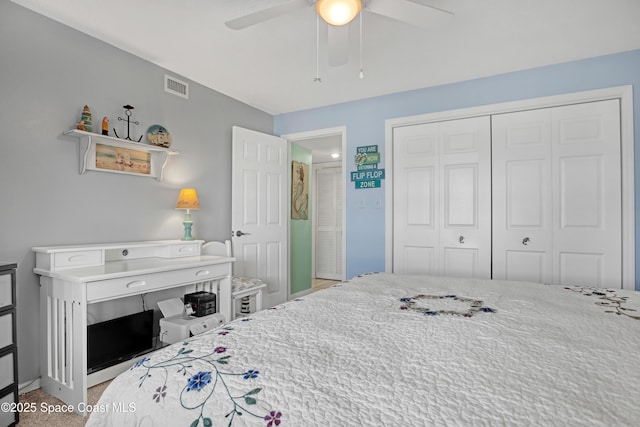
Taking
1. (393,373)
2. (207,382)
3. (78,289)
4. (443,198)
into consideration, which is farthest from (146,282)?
(443,198)

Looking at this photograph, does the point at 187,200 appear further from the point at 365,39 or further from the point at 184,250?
the point at 365,39

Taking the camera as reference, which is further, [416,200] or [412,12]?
[416,200]

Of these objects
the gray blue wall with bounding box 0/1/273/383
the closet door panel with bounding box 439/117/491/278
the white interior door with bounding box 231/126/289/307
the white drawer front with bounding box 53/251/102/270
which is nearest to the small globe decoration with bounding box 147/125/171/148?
the gray blue wall with bounding box 0/1/273/383

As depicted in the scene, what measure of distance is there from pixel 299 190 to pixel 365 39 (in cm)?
264

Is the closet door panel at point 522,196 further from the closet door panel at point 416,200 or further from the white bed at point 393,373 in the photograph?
the white bed at point 393,373

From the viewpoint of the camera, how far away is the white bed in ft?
2.39

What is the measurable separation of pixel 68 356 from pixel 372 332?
1932 millimetres

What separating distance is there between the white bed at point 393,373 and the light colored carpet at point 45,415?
143cm

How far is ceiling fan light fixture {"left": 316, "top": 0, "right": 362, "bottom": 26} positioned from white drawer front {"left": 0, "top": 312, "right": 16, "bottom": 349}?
2.22 meters

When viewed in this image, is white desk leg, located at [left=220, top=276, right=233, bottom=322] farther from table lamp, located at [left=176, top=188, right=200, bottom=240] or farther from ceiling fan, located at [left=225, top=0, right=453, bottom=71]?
ceiling fan, located at [left=225, top=0, right=453, bottom=71]

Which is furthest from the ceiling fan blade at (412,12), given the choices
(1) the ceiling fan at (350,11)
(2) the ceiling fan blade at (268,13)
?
(2) the ceiling fan blade at (268,13)

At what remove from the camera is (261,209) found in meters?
3.96

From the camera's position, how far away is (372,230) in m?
3.81

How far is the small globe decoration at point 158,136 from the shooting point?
9.58 ft
